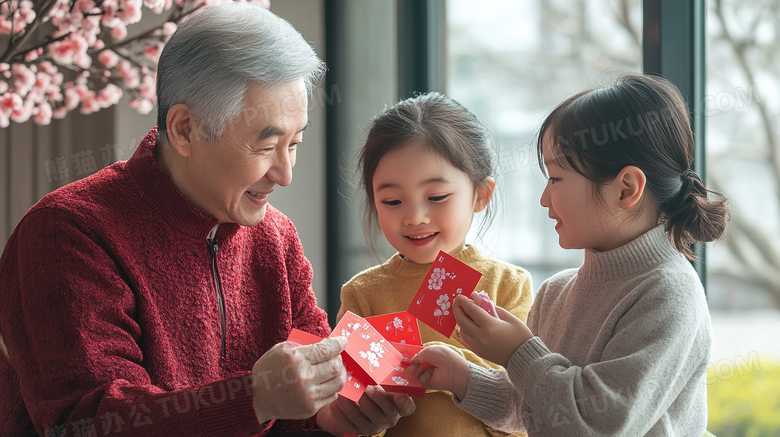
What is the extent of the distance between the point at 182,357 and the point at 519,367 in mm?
738

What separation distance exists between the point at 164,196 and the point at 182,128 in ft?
0.51

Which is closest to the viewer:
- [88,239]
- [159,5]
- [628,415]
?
[628,415]

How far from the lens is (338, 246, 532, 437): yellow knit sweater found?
1.38m

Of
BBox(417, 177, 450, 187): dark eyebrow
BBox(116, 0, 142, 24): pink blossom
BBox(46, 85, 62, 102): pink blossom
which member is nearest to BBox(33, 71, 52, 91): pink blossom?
BBox(46, 85, 62, 102): pink blossom

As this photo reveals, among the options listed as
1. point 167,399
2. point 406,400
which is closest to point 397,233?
point 406,400

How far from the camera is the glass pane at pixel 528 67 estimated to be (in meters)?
2.54

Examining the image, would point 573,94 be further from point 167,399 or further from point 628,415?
point 167,399

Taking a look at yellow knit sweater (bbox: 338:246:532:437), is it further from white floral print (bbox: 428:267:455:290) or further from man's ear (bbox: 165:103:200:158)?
man's ear (bbox: 165:103:200:158)

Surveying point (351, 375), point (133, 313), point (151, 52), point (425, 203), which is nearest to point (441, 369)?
point (351, 375)

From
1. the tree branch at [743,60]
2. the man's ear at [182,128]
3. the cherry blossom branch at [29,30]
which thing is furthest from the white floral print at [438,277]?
the tree branch at [743,60]

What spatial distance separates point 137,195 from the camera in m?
1.40

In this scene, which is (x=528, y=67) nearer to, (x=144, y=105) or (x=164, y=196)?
(x=144, y=105)

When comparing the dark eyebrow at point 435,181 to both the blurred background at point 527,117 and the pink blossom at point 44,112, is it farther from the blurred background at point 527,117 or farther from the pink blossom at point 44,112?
the pink blossom at point 44,112

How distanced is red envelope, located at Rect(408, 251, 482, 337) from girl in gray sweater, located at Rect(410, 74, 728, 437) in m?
0.05
